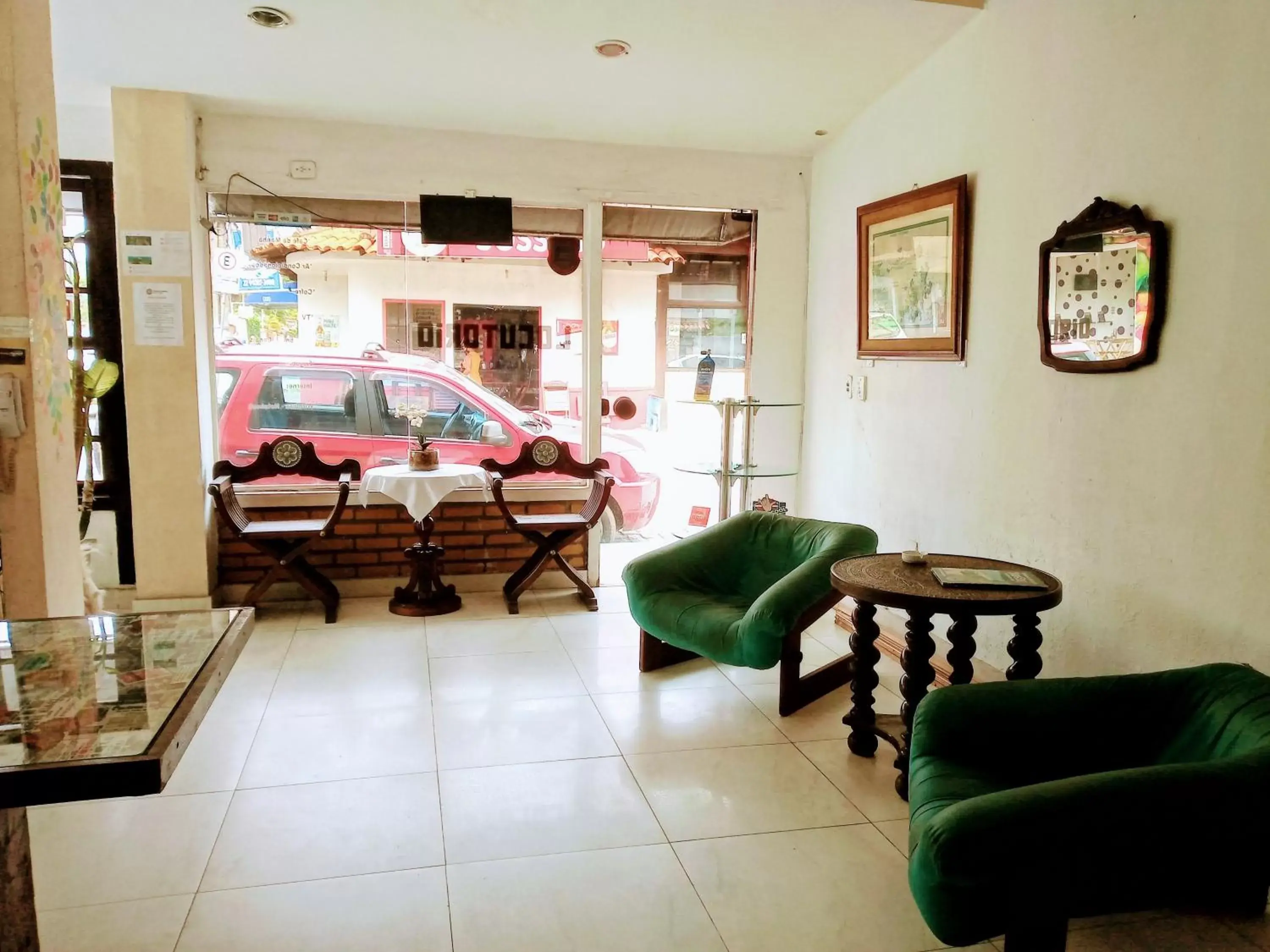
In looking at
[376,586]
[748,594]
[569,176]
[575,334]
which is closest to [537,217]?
[569,176]

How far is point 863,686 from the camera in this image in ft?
9.75

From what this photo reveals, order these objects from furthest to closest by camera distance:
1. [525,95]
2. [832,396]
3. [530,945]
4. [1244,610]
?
[832,396] → [525,95] → [1244,610] → [530,945]

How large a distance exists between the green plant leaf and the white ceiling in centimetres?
133

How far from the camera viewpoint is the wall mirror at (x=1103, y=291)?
8.28 feet

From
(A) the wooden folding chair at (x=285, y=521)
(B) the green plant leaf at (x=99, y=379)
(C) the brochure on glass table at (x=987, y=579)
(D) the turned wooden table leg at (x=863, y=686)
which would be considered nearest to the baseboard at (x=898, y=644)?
(D) the turned wooden table leg at (x=863, y=686)

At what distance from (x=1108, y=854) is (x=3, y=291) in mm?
3362

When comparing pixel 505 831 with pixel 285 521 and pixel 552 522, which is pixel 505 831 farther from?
pixel 285 521

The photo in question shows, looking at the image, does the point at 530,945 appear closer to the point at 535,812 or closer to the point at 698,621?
the point at 535,812

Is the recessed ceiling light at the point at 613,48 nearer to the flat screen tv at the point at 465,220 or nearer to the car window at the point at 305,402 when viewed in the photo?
the flat screen tv at the point at 465,220

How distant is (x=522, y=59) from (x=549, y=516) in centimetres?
245

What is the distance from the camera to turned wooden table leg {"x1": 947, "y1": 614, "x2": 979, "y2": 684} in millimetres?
2602

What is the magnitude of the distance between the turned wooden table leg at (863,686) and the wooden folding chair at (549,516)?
6.71 ft

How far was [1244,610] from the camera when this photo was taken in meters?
2.26

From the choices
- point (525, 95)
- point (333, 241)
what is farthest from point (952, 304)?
point (333, 241)
